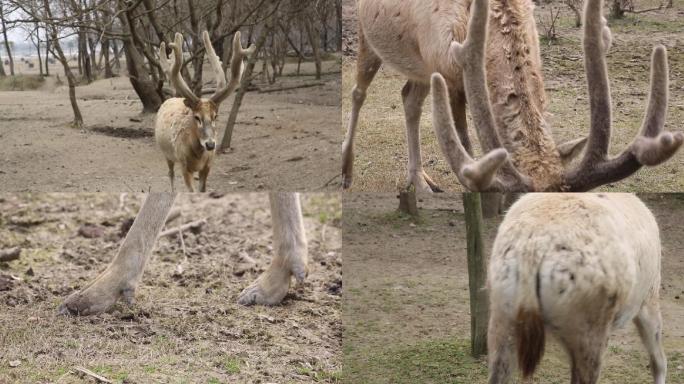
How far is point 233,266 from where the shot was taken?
4.12 meters

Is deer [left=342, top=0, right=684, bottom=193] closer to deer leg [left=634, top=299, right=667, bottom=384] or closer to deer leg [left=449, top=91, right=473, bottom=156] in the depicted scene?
deer leg [left=449, top=91, right=473, bottom=156]

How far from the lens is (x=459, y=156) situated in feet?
7.49

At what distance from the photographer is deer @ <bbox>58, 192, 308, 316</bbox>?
338cm

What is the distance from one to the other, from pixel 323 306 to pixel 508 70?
1.56m

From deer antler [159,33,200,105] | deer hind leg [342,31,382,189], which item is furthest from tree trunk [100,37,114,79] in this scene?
deer hind leg [342,31,382,189]

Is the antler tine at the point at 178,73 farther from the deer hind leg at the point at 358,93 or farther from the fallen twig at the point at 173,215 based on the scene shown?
the deer hind leg at the point at 358,93

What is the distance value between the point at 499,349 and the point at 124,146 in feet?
12.2

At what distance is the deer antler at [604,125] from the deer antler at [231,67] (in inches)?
98.3

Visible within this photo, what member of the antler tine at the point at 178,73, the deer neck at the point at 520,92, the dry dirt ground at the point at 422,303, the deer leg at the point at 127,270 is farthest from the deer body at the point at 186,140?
the deer neck at the point at 520,92

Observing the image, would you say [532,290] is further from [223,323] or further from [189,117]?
[189,117]

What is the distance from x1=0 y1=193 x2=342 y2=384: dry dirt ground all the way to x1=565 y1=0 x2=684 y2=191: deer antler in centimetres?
132

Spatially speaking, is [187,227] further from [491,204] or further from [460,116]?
[491,204]

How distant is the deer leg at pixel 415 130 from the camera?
3.39 metres

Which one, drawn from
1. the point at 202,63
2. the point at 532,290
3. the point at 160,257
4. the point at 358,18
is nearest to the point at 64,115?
the point at 202,63
